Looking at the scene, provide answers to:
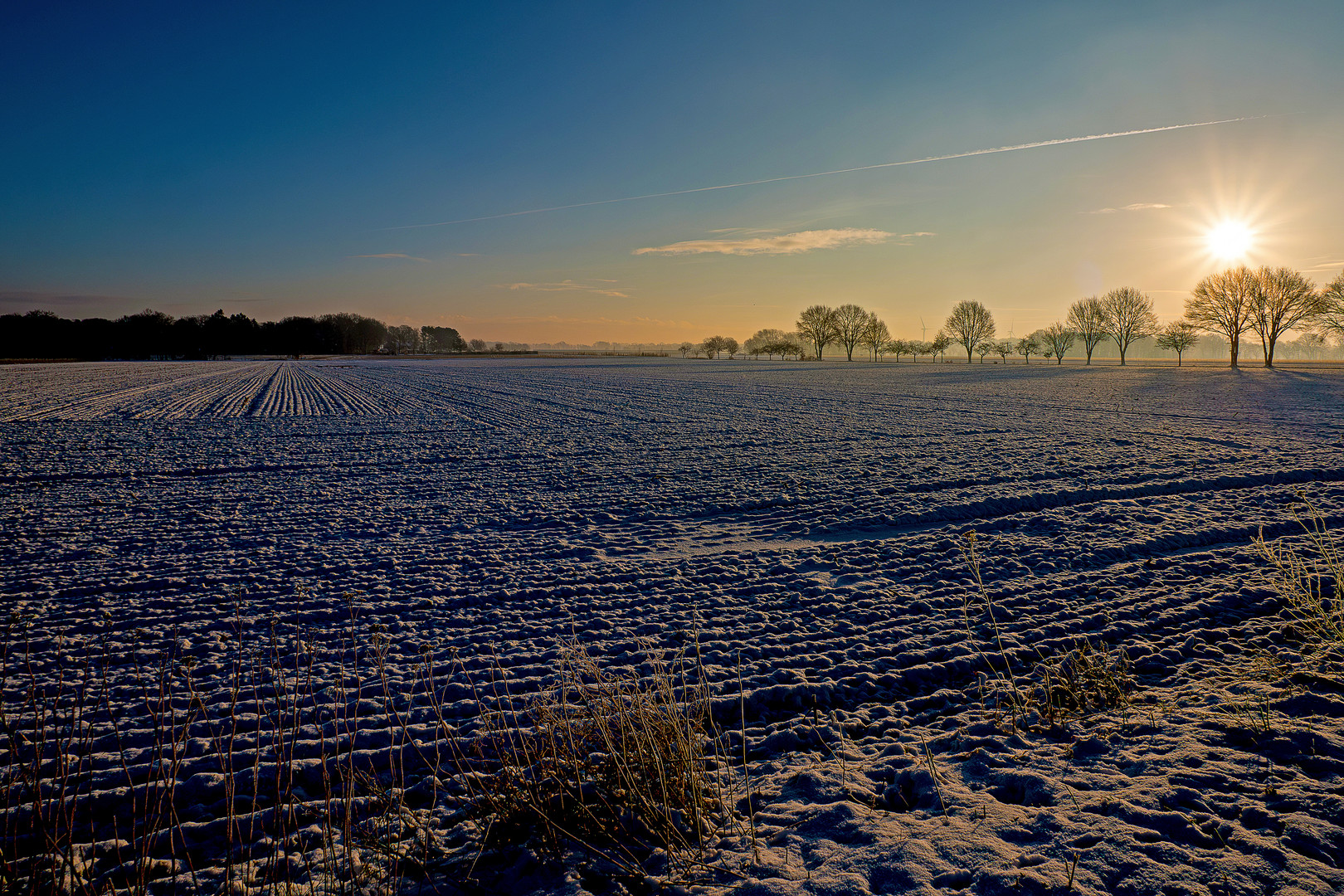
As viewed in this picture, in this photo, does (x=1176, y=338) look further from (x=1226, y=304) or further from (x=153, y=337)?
(x=153, y=337)

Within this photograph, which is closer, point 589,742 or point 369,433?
point 589,742

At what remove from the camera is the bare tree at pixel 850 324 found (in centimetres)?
13312

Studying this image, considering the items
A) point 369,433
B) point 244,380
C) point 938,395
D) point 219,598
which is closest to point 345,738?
point 219,598

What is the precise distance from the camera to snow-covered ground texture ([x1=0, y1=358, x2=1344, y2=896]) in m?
3.27

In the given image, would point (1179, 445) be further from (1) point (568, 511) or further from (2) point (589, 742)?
(2) point (589, 742)

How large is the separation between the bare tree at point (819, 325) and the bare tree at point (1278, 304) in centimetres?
7059

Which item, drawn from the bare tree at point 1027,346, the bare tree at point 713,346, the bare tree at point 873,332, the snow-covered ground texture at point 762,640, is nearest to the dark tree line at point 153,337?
the bare tree at point 713,346

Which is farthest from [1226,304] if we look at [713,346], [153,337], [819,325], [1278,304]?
[153,337]

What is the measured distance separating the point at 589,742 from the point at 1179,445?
17333mm

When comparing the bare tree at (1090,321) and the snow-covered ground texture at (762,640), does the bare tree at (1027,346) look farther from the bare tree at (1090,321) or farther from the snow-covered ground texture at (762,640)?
the snow-covered ground texture at (762,640)

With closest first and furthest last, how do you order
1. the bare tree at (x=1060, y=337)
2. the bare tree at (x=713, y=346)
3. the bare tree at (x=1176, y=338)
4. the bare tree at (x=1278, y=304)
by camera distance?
the bare tree at (x=1278, y=304) → the bare tree at (x=1176, y=338) → the bare tree at (x=1060, y=337) → the bare tree at (x=713, y=346)

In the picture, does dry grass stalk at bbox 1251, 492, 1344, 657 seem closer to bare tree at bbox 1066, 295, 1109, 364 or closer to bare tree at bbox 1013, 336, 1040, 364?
bare tree at bbox 1066, 295, 1109, 364

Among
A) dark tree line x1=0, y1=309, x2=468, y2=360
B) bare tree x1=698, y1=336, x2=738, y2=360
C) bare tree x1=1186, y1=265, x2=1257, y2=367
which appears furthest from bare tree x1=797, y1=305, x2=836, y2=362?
dark tree line x1=0, y1=309, x2=468, y2=360

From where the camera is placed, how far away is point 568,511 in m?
10.5
